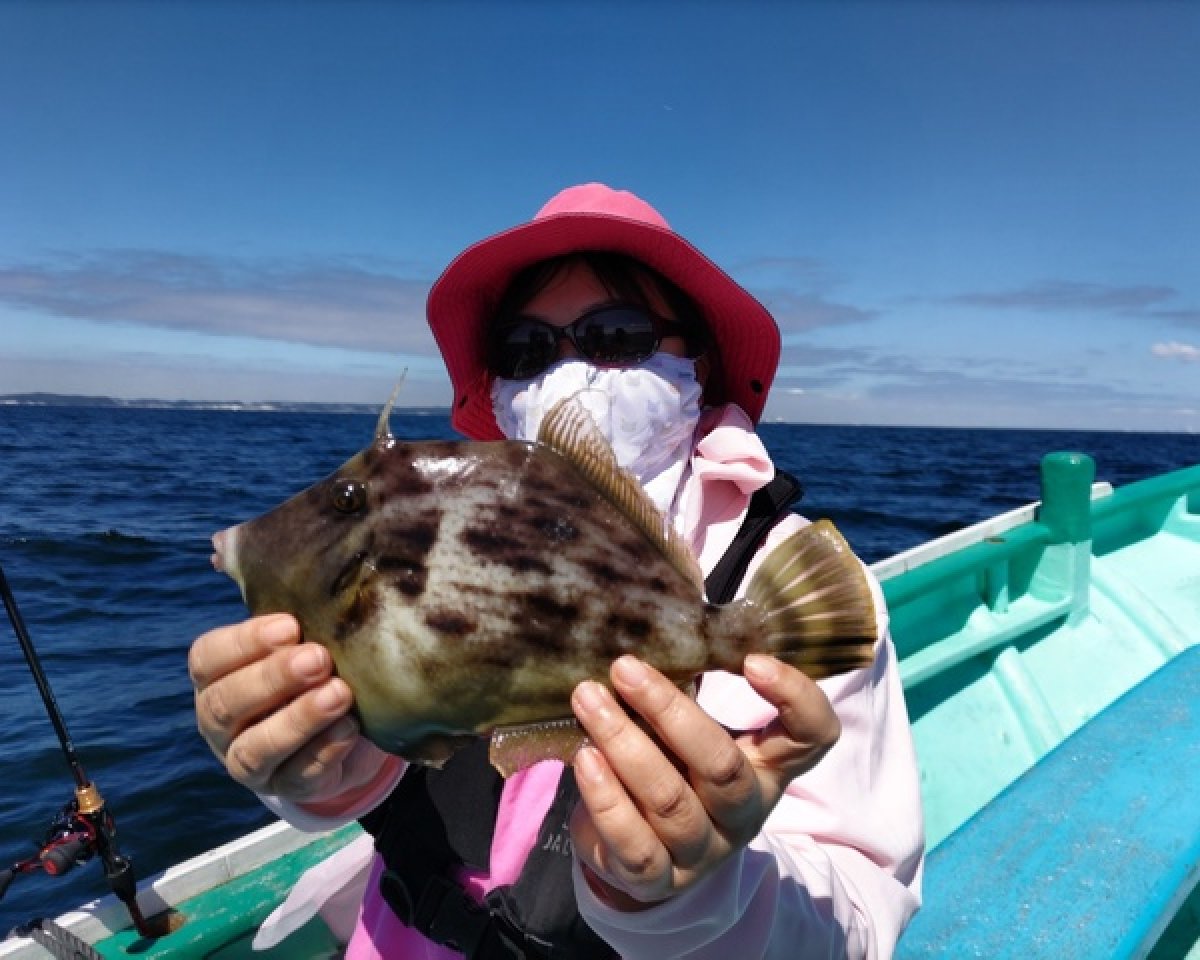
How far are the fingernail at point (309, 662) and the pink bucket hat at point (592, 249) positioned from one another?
158 cm

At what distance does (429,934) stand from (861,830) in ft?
3.75

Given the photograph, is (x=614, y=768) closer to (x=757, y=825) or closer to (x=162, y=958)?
(x=757, y=825)

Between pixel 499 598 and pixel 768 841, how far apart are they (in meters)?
0.92

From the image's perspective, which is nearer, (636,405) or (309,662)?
(309,662)

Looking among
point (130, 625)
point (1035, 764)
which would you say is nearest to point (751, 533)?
point (1035, 764)

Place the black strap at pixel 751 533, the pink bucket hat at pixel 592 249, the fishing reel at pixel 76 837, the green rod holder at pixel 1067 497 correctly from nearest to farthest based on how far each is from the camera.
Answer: the black strap at pixel 751 533
the pink bucket hat at pixel 592 249
the fishing reel at pixel 76 837
the green rod holder at pixel 1067 497

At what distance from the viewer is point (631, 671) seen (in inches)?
53.6

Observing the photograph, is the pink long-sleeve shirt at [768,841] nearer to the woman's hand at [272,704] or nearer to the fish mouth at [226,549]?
the woman's hand at [272,704]

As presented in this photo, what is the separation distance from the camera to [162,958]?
2.59 m

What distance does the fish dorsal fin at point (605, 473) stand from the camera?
1.61 m

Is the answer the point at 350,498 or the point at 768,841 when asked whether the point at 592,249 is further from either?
the point at 768,841

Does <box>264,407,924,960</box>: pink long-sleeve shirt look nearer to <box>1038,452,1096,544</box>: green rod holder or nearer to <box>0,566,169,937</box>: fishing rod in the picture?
<box>0,566,169,937</box>: fishing rod

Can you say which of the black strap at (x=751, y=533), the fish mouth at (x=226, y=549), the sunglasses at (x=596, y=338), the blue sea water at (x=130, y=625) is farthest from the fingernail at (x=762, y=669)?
the blue sea water at (x=130, y=625)

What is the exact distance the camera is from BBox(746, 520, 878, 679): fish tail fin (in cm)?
145
